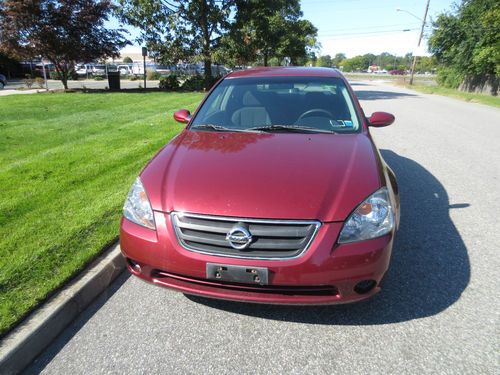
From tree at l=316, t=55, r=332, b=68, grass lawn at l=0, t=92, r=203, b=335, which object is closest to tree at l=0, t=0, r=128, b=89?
grass lawn at l=0, t=92, r=203, b=335

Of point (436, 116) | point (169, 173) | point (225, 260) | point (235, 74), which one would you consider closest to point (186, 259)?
point (225, 260)

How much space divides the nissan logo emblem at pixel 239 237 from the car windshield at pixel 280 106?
1.39m

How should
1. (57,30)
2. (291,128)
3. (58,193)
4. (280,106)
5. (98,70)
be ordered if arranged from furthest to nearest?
(98,70) < (57,30) < (58,193) < (280,106) < (291,128)

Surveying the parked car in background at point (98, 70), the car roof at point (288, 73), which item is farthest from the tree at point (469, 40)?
the parked car in background at point (98, 70)

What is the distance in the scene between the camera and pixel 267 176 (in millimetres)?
2426

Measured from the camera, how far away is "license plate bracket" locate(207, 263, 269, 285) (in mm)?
2082

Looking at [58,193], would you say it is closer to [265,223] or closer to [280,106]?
[280,106]

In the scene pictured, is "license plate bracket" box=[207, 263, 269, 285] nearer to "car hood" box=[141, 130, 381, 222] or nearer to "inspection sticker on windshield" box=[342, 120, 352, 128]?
"car hood" box=[141, 130, 381, 222]

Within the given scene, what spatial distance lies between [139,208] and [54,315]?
0.86 meters

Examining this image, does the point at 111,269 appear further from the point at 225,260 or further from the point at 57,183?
the point at 57,183

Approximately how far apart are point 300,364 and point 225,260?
0.74 metres

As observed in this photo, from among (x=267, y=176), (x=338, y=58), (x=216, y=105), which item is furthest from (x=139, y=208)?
(x=338, y=58)

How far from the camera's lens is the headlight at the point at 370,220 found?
2139 millimetres

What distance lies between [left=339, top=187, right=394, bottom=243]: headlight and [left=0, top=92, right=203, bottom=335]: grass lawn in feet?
6.72
